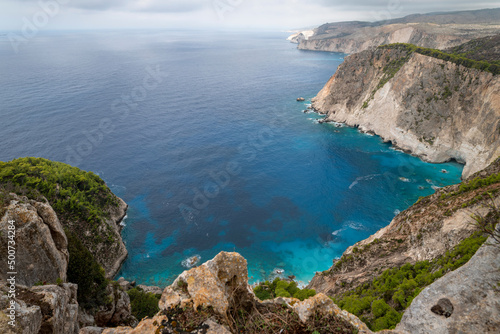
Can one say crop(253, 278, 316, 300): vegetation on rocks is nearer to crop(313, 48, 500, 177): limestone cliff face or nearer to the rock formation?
the rock formation

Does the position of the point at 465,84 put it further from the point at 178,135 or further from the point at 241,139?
the point at 178,135

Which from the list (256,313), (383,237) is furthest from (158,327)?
(383,237)

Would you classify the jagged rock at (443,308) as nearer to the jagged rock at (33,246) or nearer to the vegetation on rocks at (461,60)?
the jagged rock at (33,246)

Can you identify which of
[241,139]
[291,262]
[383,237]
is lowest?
[291,262]

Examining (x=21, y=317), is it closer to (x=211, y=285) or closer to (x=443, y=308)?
(x=211, y=285)

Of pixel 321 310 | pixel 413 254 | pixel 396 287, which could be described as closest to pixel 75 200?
pixel 321 310

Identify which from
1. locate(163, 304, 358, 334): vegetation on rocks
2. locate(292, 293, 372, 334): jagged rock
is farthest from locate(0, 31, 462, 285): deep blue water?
locate(163, 304, 358, 334): vegetation on rocks

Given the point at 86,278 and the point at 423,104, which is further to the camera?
the point at 423,104
